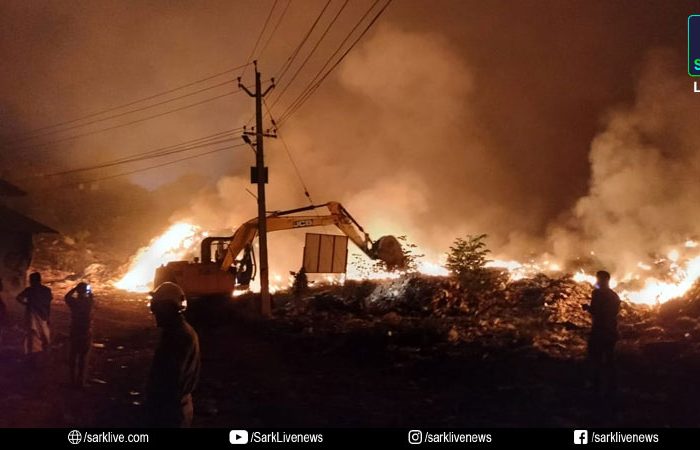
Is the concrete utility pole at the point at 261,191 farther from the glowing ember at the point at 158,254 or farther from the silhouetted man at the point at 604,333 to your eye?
the glowing ember at the point at 158,254

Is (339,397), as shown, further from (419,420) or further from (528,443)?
(528,443)

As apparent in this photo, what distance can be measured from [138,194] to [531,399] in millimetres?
51879

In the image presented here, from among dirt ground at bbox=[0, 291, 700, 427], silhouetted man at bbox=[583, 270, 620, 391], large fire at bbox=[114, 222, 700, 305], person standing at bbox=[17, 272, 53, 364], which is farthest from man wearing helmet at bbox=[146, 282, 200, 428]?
large fire at bbox=[114, 222, 700, 305]

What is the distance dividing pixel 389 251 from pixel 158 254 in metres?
20.9

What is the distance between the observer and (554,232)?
2750 centimetres

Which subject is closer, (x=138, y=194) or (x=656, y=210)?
(x=656, y=210)

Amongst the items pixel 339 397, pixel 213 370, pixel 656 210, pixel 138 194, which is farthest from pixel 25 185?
pixel 656 210

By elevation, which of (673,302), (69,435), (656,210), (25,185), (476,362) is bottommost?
(69,435)

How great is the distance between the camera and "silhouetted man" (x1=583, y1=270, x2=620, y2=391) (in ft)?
25.0

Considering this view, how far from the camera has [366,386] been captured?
351 inches

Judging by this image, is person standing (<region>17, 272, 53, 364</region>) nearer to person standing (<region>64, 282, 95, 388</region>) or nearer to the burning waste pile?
person standing (<region>64, 282, 95, 388</region>)

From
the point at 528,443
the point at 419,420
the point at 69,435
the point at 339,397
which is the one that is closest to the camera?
the point at 69,435

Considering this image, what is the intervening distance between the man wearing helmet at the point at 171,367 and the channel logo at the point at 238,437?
1.87 m

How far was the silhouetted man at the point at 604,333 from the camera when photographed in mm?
7625
